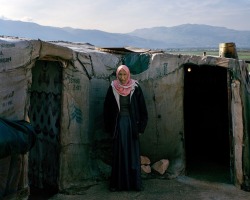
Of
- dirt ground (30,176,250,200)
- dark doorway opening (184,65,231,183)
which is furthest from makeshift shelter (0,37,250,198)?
Result: dark doorway opening (184,65,231,183)

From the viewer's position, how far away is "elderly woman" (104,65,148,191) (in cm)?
570

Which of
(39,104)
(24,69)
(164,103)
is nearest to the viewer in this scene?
(24,69)

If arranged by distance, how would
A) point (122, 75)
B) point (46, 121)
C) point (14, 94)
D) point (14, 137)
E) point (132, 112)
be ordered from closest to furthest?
point (14, 137), point (14, 94), point (122, 75), point (132, 112), point (46, 121)

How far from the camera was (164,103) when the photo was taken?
6465 mm

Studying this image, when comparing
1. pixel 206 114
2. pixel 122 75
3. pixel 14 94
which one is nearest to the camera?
pixel 14 94

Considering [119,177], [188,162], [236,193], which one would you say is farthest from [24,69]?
[188,162]

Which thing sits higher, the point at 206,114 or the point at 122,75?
the point at 122,75

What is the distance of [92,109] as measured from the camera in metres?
6.14

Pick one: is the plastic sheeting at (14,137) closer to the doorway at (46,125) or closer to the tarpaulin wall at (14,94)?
the tarpaulin wall at (14,94)

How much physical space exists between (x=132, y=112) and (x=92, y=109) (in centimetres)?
79

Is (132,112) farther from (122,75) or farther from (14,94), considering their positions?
(14,94)

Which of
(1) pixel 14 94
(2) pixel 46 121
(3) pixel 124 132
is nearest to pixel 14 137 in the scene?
(1) pixel 14 94

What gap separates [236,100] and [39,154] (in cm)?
333

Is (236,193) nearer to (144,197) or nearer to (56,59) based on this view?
(144,197)
